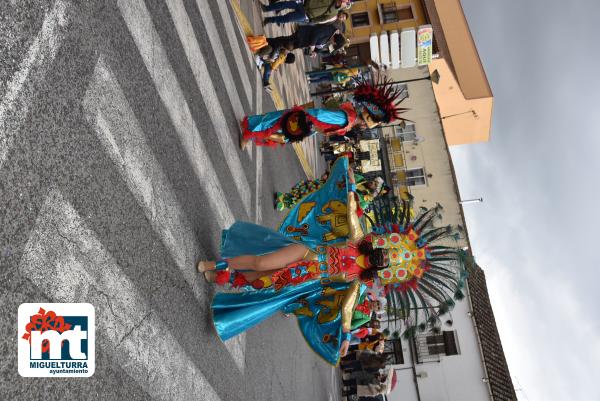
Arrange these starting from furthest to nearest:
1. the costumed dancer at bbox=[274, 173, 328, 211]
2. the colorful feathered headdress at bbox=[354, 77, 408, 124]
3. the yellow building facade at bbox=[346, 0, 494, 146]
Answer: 1. the yellow building facade at bbox=[346, 0, 494, 146]
2. the costumed dancer at bbox=[274, 173, 328, 211]
3. the colorful feathered headdress at bbox=[354, 77, 408, 124]

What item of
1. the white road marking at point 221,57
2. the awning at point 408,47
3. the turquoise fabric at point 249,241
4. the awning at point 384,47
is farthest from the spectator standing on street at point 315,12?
the awning at point 408,47

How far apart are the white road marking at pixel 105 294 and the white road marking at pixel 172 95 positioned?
1616 mm

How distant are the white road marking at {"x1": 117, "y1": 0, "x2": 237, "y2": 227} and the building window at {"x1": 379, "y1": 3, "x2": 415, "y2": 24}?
2604cm

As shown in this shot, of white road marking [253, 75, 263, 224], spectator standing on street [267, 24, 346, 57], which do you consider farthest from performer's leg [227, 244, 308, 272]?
spectator standing on street [267, 24, 346, 57]

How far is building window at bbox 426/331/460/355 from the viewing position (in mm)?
18453

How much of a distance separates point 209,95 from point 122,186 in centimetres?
229

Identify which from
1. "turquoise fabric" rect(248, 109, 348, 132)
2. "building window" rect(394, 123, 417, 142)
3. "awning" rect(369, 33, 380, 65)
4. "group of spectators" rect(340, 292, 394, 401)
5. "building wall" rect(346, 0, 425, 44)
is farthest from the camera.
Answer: "building window" rect(394, 123, 417, 142)

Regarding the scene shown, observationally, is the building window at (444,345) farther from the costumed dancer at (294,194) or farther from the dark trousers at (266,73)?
the dark trousers at (266,73)

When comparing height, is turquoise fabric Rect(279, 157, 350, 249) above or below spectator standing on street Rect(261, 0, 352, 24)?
below

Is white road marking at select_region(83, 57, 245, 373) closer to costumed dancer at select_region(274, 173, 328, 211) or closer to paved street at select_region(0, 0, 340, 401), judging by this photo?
paved street at select_region(0, 0, 340, 401)

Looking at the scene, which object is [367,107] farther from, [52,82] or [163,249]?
[52,82]

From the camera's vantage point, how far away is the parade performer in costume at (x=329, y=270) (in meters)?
4.76

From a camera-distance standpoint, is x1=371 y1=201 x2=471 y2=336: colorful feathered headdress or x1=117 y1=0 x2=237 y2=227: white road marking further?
x1=371 y1=201 x2=471 y2=336: colorful feathered headdress

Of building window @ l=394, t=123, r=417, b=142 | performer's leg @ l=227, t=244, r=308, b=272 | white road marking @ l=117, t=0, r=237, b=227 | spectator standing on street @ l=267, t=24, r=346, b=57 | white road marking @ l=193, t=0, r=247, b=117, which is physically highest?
building window @ l=394, t=123, r=417, b=142
